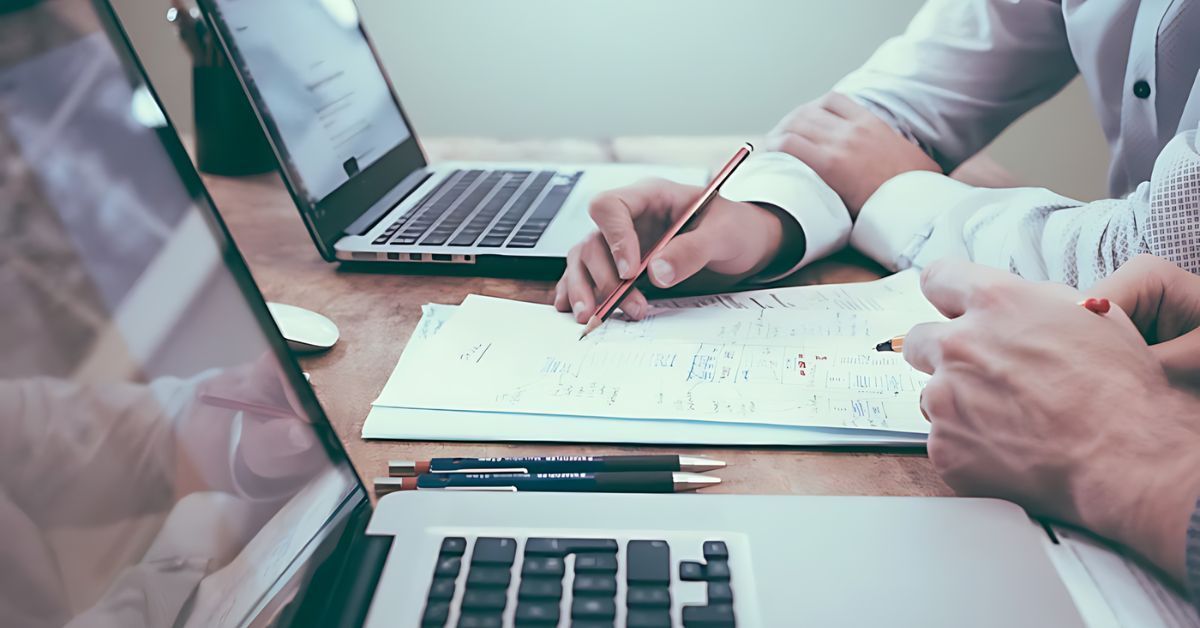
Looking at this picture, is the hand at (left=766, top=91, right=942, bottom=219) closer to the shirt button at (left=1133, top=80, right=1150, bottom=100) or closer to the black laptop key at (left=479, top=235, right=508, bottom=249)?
the shirt button at (left=1133, top=80, right=1150, bottom=100)

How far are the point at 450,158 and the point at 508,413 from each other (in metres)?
0.71

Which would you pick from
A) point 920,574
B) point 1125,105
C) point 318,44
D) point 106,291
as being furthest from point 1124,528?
point 318,44

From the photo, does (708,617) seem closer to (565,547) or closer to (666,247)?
(565,547)

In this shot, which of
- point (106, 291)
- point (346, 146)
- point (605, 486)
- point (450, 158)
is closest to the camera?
point (106, 291)

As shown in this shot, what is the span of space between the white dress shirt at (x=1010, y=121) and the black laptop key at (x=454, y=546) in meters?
0.48

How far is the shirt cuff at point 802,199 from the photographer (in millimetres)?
752

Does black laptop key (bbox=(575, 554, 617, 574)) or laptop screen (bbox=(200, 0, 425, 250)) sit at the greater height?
laptop screen (bbox=(200, 0, 425, 250))

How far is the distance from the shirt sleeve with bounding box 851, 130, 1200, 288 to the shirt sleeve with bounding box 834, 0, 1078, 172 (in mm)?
165

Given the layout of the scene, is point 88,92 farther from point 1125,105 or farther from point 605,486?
point 1125,105

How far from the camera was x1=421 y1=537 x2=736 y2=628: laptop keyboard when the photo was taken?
1.05 feet

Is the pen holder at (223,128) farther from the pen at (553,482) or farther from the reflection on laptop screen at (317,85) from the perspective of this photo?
the pen at (553,482)

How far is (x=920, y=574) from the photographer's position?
1.17ft

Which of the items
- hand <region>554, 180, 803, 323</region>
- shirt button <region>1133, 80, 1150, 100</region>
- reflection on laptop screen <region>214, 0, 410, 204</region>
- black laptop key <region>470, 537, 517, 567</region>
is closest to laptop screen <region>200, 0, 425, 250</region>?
reflection on laptop screen <region>214, 0, 410, 204</region>

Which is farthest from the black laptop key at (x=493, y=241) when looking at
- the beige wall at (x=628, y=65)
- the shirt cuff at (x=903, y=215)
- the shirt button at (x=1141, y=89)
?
the beige wall at (x=628, y=65)
